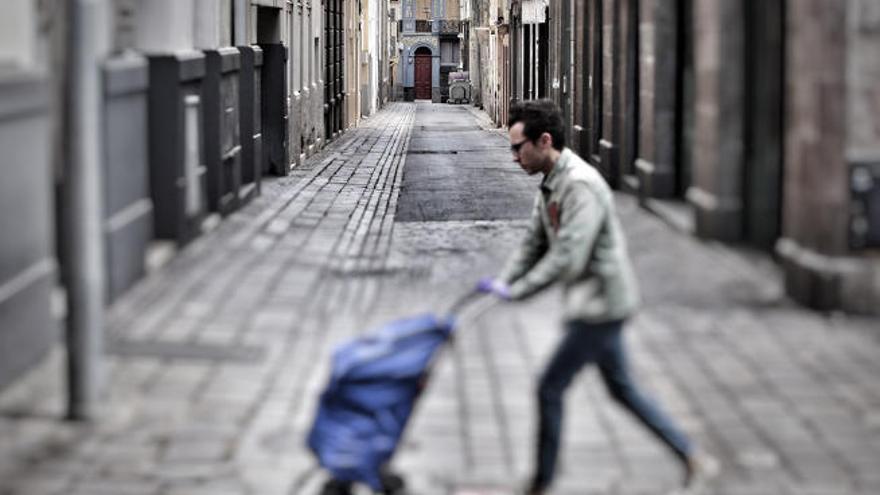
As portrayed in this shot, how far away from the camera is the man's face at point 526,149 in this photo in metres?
6.26

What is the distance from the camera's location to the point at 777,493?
20.6ft

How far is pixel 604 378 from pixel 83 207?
313 centimetres

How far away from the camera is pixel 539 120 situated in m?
6.23

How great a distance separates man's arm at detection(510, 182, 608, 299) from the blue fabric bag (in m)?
0.41

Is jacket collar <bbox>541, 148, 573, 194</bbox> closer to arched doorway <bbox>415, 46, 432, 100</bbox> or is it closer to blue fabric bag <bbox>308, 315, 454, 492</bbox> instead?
blue fabric bag <bbox>308, 315, 454, 492</bbox>

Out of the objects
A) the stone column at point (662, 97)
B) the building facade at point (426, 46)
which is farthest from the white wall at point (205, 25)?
the building facade at point (426, 46)

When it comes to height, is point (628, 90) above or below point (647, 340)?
above

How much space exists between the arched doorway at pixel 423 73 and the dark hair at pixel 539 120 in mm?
97475

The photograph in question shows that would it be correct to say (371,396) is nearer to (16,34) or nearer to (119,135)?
(16,34)

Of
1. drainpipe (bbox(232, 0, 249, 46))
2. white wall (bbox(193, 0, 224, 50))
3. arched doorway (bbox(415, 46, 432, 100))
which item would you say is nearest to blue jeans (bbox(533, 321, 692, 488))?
white wall (bbox(193, 0, 224, 50))

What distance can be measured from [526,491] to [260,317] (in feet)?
15.1

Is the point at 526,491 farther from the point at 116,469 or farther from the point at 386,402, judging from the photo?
the point at 116,469

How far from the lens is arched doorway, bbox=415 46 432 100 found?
103 metres

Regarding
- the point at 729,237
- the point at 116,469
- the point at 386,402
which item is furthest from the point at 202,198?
the point at 386,402
